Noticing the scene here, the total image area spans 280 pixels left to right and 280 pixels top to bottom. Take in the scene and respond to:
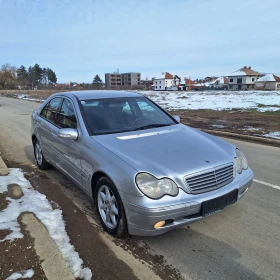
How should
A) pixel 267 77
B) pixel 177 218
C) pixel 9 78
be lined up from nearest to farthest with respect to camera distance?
1. pixel 177 218
2. pixel 267 77
3. pixel 9 78

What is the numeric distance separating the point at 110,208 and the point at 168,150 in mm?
940

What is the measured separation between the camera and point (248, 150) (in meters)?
7.19

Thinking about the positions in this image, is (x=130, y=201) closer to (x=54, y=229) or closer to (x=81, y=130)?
(x=54, y=229)

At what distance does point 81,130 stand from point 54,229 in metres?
1.29

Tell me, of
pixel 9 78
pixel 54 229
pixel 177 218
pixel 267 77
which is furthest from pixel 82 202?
pixel 9 78

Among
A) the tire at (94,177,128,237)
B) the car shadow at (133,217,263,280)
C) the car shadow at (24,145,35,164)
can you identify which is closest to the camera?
the car shadow at (133,217,263,280)

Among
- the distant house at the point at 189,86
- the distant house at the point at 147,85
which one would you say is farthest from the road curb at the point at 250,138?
the distant house at the point at 147,85

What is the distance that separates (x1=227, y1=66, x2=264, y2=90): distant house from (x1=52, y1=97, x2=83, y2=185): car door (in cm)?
9746

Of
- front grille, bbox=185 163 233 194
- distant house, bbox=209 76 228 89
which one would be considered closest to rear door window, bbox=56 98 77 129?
front grille, bbox=185 163 233 194

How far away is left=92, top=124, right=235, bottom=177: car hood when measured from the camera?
2977 millimetres

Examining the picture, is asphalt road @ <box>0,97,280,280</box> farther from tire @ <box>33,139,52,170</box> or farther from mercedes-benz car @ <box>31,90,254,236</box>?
tire @ <box>33,139,52,170</box>

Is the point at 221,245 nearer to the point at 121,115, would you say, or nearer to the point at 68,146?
the point at 121,115

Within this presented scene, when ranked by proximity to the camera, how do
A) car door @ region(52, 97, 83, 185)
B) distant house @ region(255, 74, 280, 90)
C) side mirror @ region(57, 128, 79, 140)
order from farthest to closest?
1. distant house @ region(255, 74, 280, 90)
2. car door @ region(52, 97, 83, 185)
3. side mirror @ region(57, 128, 79, 140)

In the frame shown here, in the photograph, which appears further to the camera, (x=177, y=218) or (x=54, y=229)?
(x=54, y=229)
